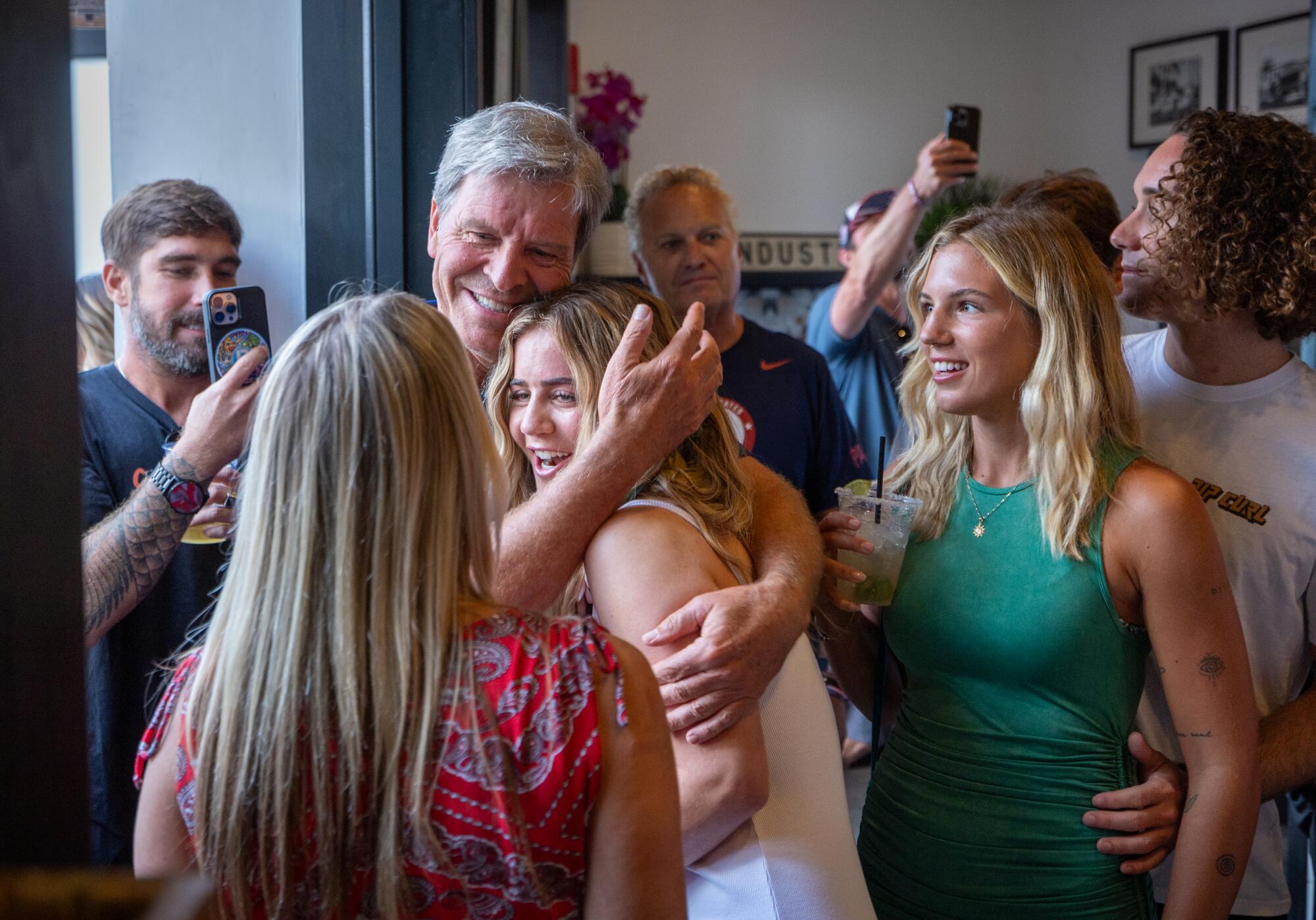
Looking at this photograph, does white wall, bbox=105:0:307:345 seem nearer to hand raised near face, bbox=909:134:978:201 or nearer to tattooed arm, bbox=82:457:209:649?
tattooed arm, bbox=82:457:209:649

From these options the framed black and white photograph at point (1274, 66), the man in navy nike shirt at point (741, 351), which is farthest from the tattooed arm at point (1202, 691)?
the framed black and white photograph at point (1274, 66)

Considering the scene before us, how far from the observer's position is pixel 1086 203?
192 centimetres

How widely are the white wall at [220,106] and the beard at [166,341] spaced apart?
0.16 metres

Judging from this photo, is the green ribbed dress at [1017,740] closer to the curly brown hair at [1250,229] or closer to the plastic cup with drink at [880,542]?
the plastic cup with drink at [880,542]

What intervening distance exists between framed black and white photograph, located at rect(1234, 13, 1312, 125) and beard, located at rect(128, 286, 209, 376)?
4.67 metres

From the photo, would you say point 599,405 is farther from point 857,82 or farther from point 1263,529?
point 857,82

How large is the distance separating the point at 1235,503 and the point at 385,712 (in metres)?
1.24

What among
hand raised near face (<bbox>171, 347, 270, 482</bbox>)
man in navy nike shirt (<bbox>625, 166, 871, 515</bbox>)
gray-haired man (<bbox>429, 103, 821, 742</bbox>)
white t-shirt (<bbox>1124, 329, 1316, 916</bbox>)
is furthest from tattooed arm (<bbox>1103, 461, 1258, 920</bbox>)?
hand raised near face (<bbox>171, 347, 270, 482</bbox>)

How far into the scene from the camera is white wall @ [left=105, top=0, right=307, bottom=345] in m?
1.79

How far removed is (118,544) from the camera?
1376mm

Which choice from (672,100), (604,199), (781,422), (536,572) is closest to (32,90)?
(536,572)

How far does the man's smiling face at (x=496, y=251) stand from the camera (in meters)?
1.52

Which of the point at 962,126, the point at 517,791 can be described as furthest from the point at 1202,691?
the point at 962,126

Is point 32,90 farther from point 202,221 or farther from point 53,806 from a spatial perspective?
point 202,221
